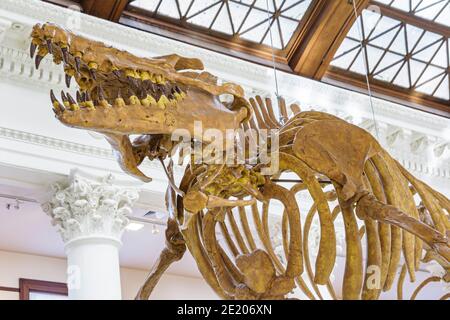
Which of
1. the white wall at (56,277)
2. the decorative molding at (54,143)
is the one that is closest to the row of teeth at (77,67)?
the decorative molding at (54,143)

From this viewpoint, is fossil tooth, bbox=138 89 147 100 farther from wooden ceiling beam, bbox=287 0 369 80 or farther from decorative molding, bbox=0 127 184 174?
wooden ceiling beam, bbox=287 0 369 80

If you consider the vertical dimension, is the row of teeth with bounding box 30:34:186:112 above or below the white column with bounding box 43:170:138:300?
below

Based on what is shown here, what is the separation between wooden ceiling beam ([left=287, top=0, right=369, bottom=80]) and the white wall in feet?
12.4

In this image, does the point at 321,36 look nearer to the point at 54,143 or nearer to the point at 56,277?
the point at 54,143

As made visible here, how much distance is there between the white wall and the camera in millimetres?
10266

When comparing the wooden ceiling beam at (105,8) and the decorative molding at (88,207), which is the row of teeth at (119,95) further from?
the wooden ceiling beam at (105,8)

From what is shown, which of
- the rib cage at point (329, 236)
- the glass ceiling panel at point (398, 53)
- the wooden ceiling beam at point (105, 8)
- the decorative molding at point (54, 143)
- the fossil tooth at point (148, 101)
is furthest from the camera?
the glass ceiling panel at point (398, 53)

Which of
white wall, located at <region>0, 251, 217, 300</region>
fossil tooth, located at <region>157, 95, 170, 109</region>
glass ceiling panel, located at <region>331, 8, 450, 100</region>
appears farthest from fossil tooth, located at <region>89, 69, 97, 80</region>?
white wall, located at <region>0, 251, 217, 300</region>

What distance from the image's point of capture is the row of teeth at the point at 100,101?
216 centimetres

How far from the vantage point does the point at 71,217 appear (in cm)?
702

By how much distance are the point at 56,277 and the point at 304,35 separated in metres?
5.21

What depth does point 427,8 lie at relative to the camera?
8961 mm

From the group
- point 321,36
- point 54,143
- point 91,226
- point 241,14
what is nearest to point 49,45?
point 91,226
